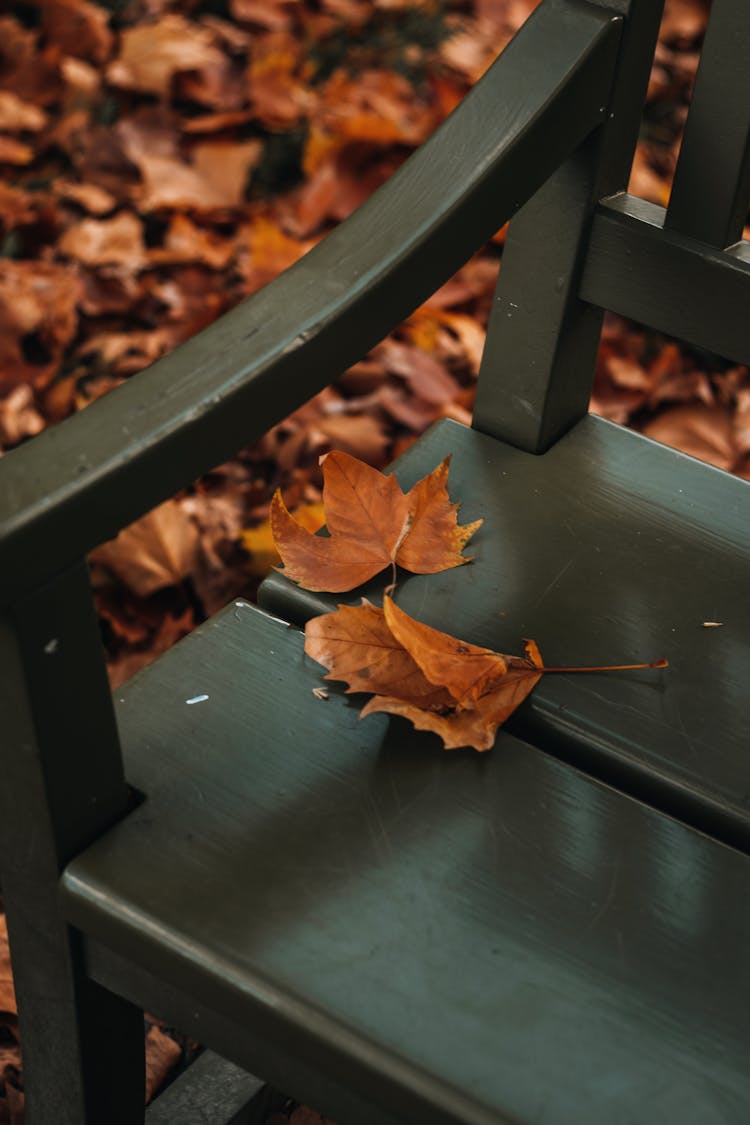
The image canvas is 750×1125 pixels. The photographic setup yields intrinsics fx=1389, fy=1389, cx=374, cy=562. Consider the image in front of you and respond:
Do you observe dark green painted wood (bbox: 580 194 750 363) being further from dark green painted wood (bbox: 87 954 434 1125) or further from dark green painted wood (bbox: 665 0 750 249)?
dark green painted wood (bbox: 87 954 434 1125)

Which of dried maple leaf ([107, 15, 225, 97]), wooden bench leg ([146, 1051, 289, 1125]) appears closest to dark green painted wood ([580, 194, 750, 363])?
wooden bench leg ([146, 1051, 289, 1125])

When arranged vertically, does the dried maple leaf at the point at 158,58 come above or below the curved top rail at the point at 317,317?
below

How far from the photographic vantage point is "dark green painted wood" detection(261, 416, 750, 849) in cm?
96

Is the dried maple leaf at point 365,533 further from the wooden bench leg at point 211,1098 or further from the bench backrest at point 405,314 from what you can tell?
the wooden bench leg at point 211,1098

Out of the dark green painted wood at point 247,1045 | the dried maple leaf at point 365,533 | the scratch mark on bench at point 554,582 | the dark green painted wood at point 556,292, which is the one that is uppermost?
the dark green painted wood at point 556,292

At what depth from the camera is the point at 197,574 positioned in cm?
181

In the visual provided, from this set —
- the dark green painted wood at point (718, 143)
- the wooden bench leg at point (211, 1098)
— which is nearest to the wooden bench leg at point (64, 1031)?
the wooden bench leg at point (211, 1098)

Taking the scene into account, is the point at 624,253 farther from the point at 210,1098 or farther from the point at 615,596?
the point at 210,1098

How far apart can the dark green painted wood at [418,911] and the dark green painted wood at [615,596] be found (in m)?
0.04

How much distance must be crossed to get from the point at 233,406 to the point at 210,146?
72.6 inches

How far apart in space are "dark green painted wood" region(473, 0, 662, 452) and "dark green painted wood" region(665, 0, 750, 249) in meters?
0.05

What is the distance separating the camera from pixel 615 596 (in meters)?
1.08

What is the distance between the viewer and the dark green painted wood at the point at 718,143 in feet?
3.40

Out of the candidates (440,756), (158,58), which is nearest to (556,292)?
(440,756)
